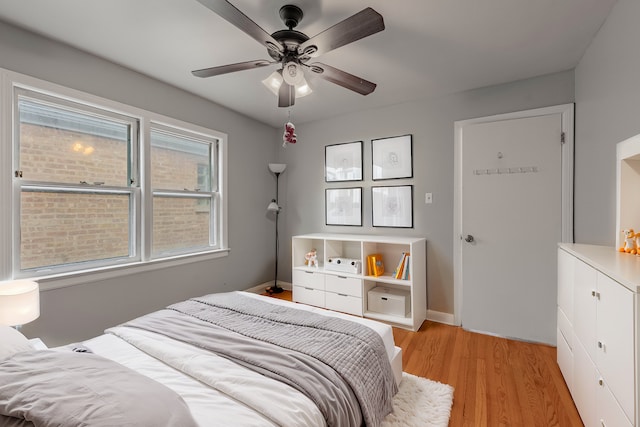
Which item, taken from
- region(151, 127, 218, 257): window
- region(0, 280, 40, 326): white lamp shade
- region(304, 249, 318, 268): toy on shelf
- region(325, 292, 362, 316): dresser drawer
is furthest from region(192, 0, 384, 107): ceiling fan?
region(325, 292, 362, 316): dresser drawer

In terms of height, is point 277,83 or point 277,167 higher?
point 277,83

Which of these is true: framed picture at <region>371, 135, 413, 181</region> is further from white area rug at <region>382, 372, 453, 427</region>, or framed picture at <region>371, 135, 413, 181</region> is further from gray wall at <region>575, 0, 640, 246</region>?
white area rug at <region>382, 372, 453, 427</region>

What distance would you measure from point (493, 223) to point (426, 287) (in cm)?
94

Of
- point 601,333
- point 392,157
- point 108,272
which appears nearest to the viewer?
point 601,333

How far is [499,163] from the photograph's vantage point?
269cm

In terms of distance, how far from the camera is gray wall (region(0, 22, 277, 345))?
2029 mm

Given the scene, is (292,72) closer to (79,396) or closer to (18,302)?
(79,396)

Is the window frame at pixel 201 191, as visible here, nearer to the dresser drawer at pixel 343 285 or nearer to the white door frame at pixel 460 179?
the dresser drawer at pixel 343 285

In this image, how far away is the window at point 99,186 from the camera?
6.66 feet

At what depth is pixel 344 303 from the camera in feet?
10.4

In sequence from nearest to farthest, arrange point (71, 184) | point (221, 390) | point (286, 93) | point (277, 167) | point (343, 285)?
point (221, 390), point (286, 93), point (71, 184), point (343, 285), point (277, 167)

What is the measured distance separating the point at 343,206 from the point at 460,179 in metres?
1.38

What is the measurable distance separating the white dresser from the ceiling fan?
155 cm

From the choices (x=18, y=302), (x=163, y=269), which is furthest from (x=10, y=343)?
(x=163, y=269)
